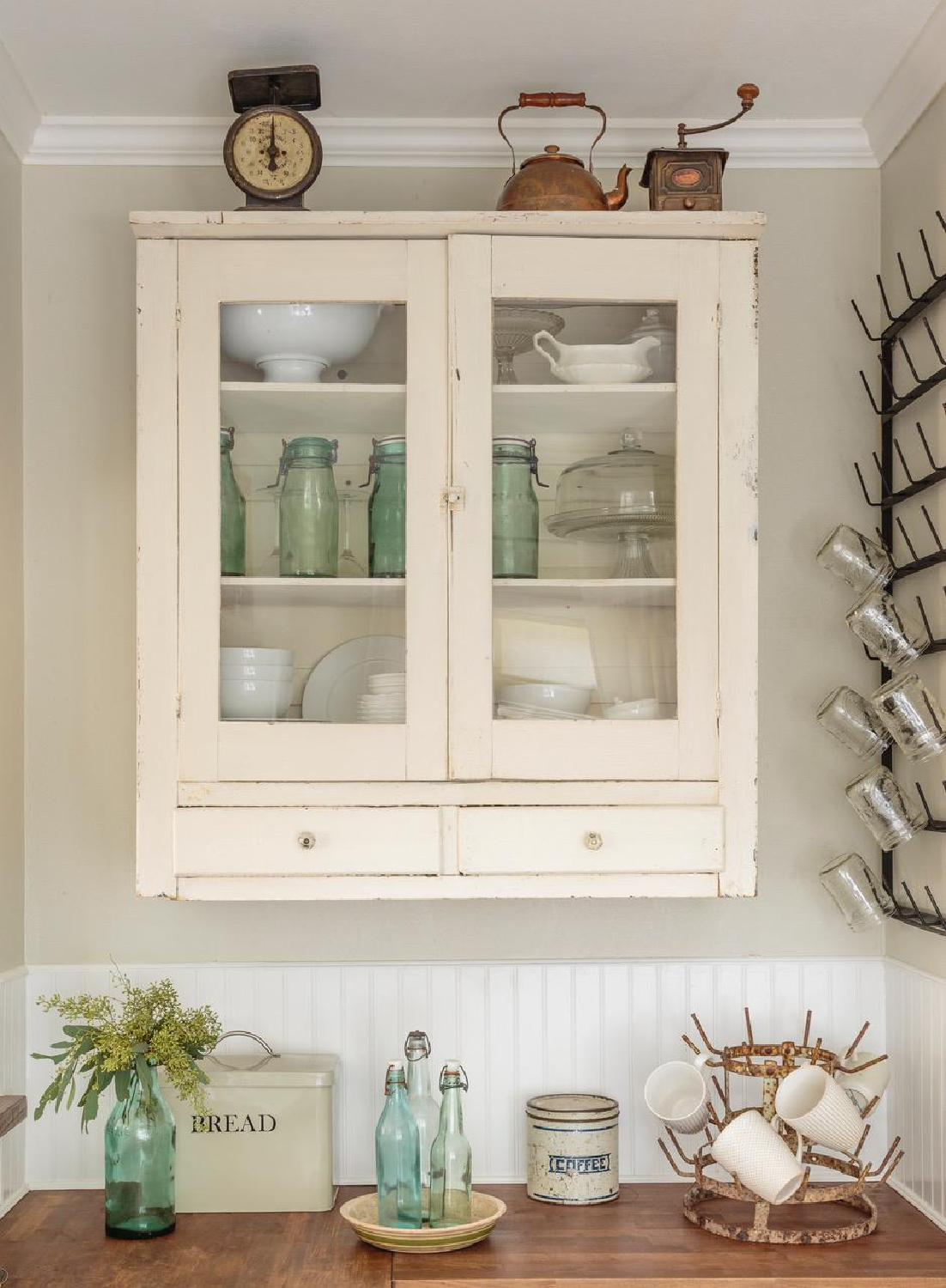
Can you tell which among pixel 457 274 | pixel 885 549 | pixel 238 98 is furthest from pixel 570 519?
pixel 238 98

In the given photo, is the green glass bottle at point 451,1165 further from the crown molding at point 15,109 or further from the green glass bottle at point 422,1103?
the crown molding at point 15,109

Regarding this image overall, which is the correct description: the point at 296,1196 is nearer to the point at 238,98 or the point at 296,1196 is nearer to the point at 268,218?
the point at 268,218

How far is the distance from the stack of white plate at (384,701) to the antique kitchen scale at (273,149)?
0.72 metres

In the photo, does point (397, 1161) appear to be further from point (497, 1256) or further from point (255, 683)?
point (255, 683)

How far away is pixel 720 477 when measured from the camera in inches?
77.8

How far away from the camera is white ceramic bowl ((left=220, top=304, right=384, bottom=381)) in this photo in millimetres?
1991

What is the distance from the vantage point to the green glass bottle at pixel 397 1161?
1.95 m

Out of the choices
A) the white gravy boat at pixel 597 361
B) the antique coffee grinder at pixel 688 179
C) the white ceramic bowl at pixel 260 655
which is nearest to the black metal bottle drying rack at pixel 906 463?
the antique coffee grinder at pixel 688 179

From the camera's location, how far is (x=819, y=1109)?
1928 mm

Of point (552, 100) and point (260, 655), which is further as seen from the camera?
point (552, 100)

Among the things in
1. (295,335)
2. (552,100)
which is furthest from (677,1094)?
(552,100)

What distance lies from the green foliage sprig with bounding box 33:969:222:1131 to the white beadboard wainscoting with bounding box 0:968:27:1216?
11 centimetres

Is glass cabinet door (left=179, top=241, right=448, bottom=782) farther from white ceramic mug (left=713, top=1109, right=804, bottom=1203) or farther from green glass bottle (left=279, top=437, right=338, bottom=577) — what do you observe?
white ceramic mug (left=713, top=1109, right=804, bottom=1203)

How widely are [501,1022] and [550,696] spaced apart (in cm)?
63
